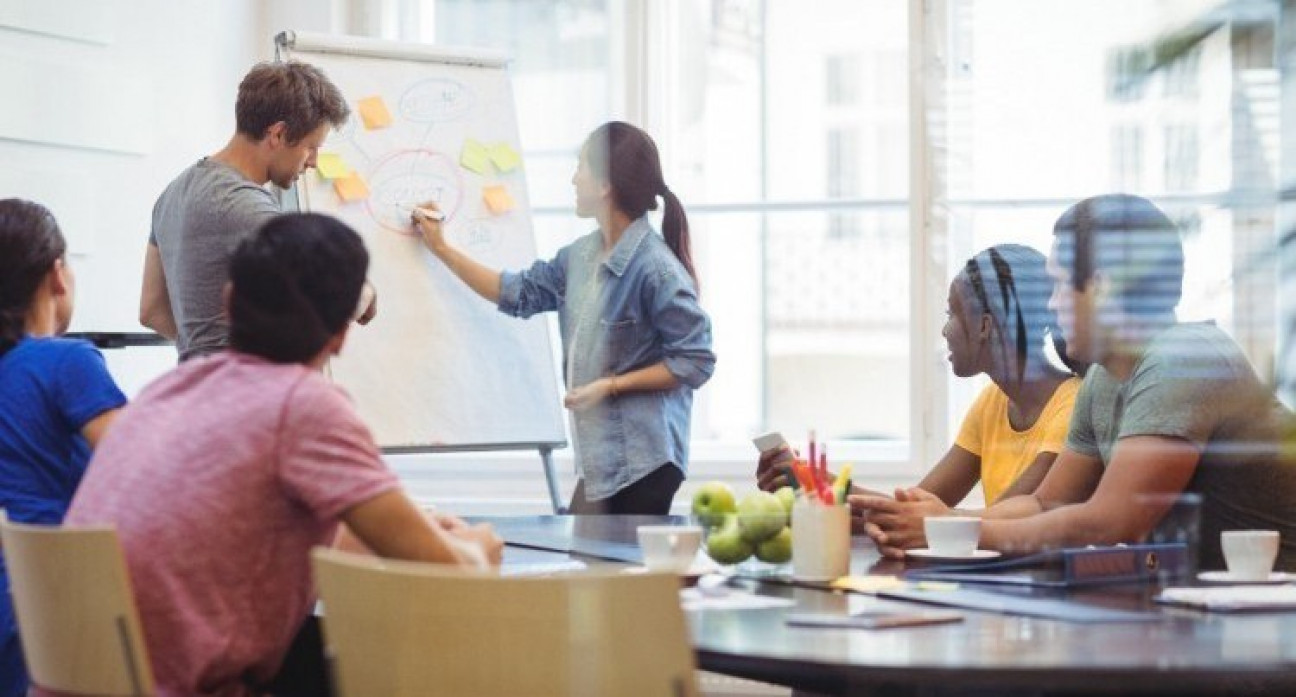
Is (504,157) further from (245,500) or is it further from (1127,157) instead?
(245,500)

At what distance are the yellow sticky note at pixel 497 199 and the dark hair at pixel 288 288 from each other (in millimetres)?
2588

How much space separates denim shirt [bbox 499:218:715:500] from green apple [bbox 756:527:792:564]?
167 cm

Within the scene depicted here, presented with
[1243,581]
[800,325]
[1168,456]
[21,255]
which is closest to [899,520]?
[1168,456]

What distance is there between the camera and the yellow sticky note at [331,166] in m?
4.18

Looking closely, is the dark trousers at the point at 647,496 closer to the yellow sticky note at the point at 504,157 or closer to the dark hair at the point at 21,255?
the yellow sticky note at the point at 504,157

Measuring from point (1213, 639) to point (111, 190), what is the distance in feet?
11.2

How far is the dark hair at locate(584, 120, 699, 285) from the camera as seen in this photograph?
3.94 meters

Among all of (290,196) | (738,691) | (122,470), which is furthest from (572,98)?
(122,470)

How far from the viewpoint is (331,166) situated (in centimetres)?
420

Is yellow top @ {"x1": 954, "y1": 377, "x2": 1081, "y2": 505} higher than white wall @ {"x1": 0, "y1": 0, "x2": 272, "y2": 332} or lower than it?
lower

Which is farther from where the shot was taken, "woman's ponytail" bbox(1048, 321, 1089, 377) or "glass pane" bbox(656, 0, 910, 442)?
"glass pane" bbox(656, 0, 910, 442)

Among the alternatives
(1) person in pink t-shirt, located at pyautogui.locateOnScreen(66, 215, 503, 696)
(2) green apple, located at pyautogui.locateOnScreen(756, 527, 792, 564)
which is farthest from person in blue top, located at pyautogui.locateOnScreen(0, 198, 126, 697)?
(2) green apple, located at pyautogui.locateOnScreen(756, 527, 792, 564)

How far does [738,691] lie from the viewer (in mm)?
3717

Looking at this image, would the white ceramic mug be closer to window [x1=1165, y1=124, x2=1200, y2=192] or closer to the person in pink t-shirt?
the person in pink t-shirt
